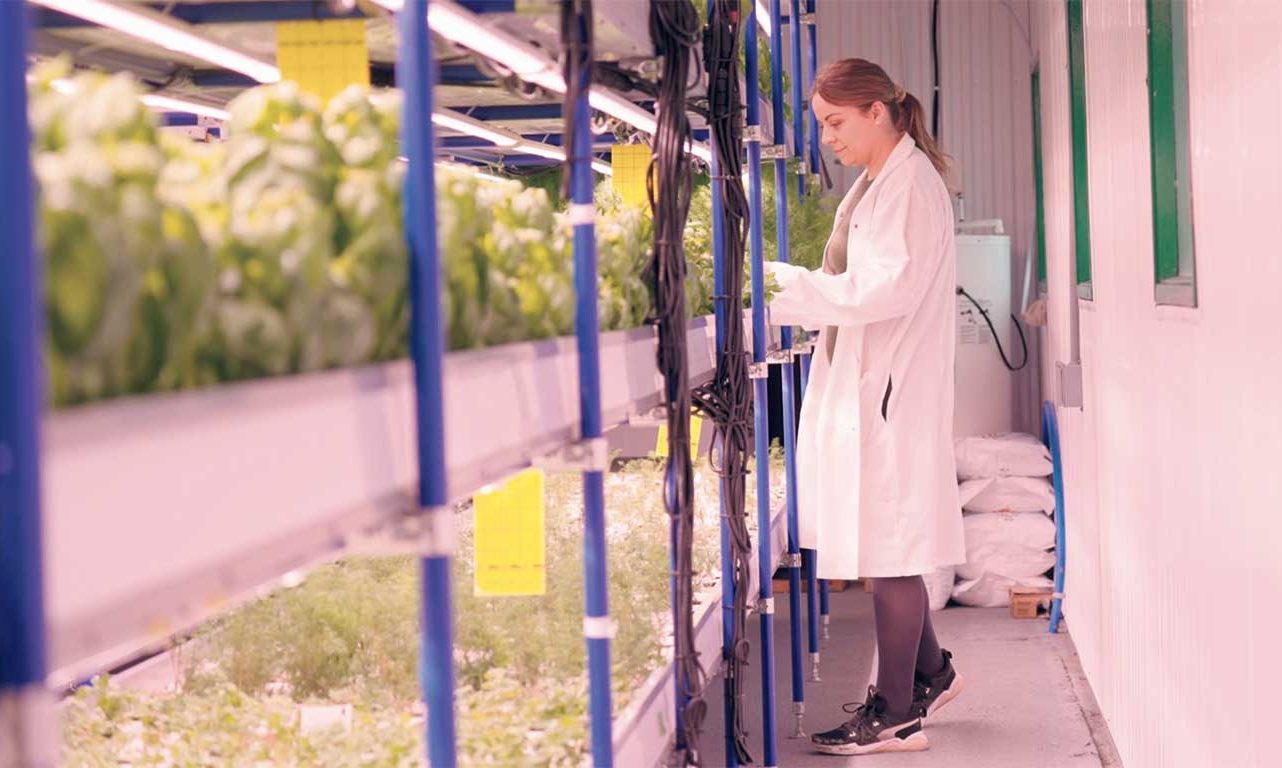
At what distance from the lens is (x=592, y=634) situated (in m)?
1.98

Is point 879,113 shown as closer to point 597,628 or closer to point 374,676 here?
point 374,676

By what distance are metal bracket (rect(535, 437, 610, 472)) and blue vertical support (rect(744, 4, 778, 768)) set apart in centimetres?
194

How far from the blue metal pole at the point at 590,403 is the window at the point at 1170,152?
156cm

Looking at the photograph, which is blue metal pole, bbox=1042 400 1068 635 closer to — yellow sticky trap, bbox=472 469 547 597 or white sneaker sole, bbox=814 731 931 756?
white sneaker sole, bbox=814 731 931 756

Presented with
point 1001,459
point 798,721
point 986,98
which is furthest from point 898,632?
point 986,98

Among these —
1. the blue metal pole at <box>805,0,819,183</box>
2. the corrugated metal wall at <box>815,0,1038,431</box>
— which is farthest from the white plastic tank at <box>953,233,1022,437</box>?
the blue metal pole at <box>805,0,819,183</box>

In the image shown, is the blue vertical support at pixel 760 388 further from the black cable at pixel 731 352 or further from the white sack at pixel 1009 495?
the white sack at pixel 1009 495

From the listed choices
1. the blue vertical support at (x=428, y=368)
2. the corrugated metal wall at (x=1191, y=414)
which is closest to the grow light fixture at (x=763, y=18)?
the corrugated metal wall at (x=1191, y=414)

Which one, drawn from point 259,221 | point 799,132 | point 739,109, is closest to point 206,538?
point 259,221

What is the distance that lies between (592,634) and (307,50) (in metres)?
0.83

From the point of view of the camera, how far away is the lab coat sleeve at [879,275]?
13.9ft

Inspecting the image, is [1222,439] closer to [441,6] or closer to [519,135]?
[441,6]

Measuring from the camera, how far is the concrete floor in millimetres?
4660

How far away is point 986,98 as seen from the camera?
8.70 m
